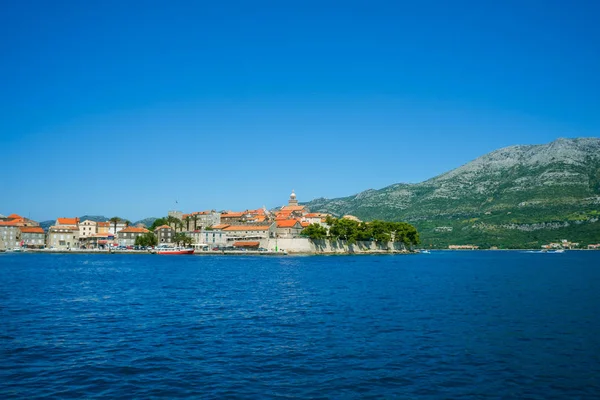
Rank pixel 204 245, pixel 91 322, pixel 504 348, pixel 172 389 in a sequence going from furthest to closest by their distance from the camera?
pixel 204 245, pixel 91 322, pixel 504 348, pixel 172 389

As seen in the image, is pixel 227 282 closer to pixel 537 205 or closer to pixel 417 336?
pixel 417 336

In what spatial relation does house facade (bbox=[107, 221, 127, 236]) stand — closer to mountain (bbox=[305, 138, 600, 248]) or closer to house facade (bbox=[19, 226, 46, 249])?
house facade (bbox=[19, 226, 46, 249])

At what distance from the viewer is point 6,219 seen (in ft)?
514

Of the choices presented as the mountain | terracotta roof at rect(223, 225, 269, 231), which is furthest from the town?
the mountain

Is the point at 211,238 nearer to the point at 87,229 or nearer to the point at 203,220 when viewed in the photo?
the point at 203,220

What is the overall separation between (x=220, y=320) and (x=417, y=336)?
29.2 feet

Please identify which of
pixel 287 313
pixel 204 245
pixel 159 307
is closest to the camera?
pixel 287 313

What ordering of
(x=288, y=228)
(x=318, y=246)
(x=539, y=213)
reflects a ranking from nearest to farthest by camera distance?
(x=318, y=246)
(x=288, y=228)
(x=539, y=213)

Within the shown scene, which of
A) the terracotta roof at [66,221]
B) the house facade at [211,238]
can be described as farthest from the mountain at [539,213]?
the terracotta roof at [66,221]

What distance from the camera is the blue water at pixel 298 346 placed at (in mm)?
13516

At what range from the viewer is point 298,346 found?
59.9 ft

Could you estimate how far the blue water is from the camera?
44.3 feet

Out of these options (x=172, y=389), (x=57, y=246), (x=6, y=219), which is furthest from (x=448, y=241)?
(x=172, y=389)

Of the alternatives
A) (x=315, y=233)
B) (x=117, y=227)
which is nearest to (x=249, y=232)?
(x=315, y=233)
